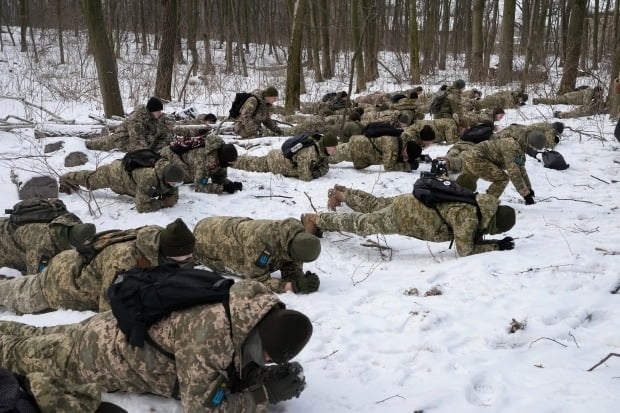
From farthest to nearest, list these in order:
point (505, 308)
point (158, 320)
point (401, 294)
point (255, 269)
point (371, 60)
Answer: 1. point (371, 60)
2. point (255, 269)
3. point (401, 294)
4. point (505, 308)
5. point (158, 320)

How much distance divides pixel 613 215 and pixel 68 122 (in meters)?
8.93

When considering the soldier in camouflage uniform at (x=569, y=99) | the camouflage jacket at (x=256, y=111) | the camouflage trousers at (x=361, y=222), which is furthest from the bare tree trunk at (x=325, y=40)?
the camouflage trousers at (x=361, y=222)

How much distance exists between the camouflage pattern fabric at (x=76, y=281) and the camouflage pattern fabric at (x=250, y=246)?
0.77 metres

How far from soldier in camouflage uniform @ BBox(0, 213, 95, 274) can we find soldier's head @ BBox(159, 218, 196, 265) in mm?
1211

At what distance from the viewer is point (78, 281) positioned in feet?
12.5

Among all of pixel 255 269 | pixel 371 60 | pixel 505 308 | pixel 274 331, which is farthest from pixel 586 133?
A: pixel 371 60

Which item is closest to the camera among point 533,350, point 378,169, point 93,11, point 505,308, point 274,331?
point 274,331

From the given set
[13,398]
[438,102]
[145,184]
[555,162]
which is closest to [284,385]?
[13,398]

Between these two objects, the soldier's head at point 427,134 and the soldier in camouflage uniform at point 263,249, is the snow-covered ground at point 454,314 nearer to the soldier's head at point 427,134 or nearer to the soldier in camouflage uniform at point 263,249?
the soldier in camouflage uniform at point 263,249

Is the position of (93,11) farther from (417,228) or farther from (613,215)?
(613,215)

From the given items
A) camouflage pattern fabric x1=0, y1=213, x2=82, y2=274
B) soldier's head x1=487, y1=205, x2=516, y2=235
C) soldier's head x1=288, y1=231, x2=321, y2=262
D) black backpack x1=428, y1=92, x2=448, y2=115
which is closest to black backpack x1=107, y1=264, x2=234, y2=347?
soldier's head x1=288, y1=231, x2=321, y2=262

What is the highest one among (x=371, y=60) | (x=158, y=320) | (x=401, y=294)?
(x=371, y=60)

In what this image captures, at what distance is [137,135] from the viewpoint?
7699mm

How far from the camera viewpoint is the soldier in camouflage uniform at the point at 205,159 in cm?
682
